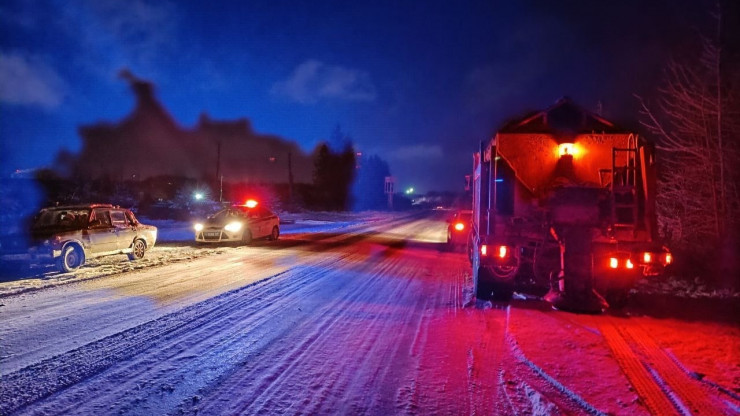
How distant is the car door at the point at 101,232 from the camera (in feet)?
38.3

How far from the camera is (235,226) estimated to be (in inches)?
704

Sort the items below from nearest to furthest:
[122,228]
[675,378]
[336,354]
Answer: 1. [675,378]
2. [336,354]
3. [122,228]

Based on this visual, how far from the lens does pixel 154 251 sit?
14.9 meters

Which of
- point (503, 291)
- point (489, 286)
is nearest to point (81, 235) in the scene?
point (489, 286)

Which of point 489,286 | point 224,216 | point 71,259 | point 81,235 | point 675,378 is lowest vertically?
point 675,378

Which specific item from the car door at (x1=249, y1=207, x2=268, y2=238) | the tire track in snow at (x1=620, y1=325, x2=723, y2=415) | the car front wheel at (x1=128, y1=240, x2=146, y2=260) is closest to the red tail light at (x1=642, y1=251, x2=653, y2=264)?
the tire track in snow at (x1=620, y1=325, x2=723, y2=415)

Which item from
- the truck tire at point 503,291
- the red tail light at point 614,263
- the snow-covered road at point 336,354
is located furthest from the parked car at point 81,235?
the red tail light at point 614,263

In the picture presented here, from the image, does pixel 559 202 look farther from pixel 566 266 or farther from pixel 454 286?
pixel 454 286

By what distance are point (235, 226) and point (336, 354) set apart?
534 inches

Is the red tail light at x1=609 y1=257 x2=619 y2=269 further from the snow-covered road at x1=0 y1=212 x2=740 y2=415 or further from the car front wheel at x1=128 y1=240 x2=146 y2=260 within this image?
the car front wheel at x1=128 y1=240 x2=146 y2=260

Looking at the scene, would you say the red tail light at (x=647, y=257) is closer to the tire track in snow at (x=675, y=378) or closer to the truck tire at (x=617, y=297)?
the truck tire at (x=617, y=297)

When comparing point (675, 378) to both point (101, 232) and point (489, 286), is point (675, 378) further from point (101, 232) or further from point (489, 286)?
point (101, 232)

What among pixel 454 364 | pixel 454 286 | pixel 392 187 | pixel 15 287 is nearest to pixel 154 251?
pixel 15 287

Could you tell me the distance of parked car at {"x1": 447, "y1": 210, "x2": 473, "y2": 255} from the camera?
17.9m
